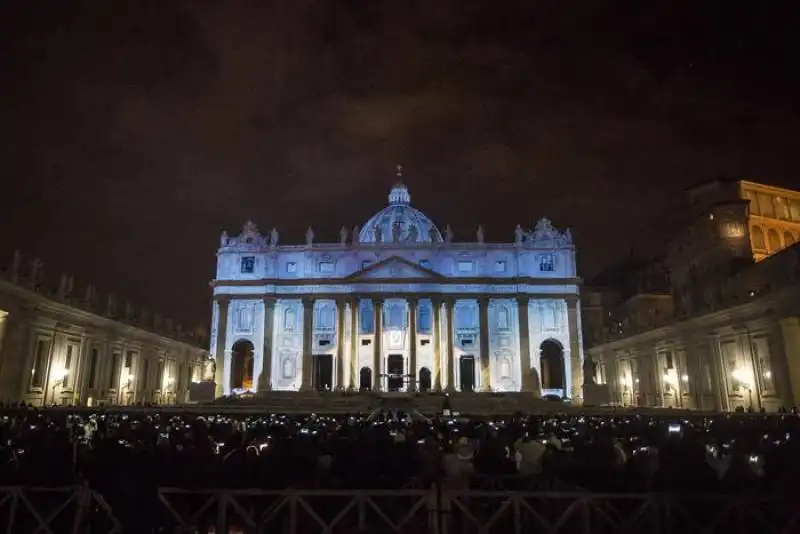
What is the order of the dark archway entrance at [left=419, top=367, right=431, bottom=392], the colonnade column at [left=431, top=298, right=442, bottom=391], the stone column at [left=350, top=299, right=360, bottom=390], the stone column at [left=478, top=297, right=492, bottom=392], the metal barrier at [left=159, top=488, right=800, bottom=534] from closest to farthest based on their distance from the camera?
the metal barrier at [left=159, top=488, right=800, bottom=534], the colonnade column at [left=431, top=298, right=442, bottom=391], the stone column at [left=478, top=297, right=492, bottom=392], the stone column at [left=350, top=299, right=360, bottom=390], the dark archway entrance at [left=419, top=367, right=431, bottom=392]

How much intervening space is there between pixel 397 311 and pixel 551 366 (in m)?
22.2

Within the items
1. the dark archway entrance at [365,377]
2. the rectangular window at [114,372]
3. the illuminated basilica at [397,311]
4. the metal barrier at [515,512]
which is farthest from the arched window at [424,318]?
the metal barrier at [515,512]

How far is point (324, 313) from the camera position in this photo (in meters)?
69.1

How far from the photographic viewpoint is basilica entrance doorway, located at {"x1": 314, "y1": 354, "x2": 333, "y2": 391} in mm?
68250

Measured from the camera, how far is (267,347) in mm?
66750

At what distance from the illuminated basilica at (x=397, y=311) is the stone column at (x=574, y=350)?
0.12 m

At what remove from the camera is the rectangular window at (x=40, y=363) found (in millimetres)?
37162

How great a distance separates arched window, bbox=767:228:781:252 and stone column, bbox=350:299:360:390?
4293 cm

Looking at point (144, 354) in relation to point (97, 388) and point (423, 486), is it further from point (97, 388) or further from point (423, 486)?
point (423, 486)

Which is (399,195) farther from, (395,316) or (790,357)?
(790,357)

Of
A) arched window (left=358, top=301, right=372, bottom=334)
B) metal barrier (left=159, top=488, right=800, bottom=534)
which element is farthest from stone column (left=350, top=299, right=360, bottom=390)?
metal barrier (left=159, top=488, right=800, bottom=534)

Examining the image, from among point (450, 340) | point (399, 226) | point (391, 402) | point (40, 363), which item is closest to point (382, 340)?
point (450, 340)

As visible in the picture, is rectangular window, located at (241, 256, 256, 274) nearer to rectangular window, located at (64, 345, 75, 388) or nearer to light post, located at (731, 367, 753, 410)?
rectangular window, located at (64, 345, 75, 388)

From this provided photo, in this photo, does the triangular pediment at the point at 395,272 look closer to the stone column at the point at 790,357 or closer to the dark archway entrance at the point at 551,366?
the dark archway entrance at the point at 551,366
